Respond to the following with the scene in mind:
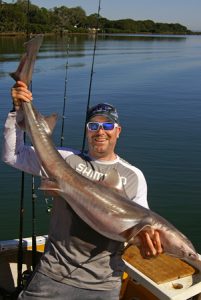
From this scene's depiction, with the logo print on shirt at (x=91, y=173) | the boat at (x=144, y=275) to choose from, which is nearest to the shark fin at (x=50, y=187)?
the logo print on shirt at (x=91, y=173)

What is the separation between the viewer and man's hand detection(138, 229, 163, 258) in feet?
12.0

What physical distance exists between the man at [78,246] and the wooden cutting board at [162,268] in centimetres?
118

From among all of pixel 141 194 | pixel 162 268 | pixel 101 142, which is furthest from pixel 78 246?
pixel 162 268

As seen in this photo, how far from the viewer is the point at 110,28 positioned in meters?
195

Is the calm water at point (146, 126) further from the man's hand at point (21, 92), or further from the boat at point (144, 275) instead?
the man's hand at point (21, 92)

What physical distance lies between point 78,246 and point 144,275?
153 centimetres

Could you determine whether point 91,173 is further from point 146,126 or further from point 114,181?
point 146,126

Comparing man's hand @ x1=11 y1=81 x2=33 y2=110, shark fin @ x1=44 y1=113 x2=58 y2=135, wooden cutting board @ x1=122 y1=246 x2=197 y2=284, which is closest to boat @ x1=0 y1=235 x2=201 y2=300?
wooden cutting board @ x1=122 y1=246 x2=197 y2=284

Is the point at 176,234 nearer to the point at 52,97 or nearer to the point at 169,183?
the point at 169,183

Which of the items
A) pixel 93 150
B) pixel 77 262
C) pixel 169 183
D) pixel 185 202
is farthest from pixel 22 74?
pixel 169 183

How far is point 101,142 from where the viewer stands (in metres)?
4.12

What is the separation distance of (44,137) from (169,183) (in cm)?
923

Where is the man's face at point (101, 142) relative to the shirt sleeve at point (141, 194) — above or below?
above

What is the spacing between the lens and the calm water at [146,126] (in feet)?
36.3
